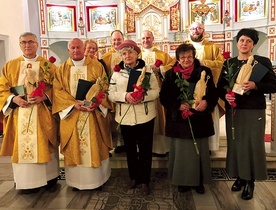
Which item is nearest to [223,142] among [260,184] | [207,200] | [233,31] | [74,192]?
[260,184]

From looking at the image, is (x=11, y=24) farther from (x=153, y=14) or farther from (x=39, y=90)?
(x=153, y=14)

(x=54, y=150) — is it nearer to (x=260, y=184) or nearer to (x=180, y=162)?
(x=180, y=162)

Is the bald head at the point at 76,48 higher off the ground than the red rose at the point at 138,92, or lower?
higher

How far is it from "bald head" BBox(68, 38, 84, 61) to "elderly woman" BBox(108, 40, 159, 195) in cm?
40

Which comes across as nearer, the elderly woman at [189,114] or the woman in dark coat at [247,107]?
the woman in dark coat at [247,107]

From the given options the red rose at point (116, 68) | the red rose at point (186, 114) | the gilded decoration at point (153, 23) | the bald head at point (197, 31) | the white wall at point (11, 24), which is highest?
the gilded decoration at point (153, 23)

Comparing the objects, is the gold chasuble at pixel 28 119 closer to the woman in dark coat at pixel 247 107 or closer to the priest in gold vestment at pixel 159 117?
the priest in gold vestment at pixel 159 117

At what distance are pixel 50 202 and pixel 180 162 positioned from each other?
1333 millimetres

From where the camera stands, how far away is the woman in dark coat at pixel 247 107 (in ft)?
7.84

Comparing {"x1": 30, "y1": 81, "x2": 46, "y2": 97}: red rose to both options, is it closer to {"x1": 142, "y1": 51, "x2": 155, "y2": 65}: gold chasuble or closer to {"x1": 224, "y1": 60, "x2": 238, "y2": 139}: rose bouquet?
{"x1": 142, "y1": 51, "x2": 155, "y2": 65}: gold chasuble

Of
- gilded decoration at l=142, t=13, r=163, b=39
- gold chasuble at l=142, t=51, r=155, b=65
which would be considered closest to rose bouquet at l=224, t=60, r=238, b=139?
gold chasuble at l=142, t=51, r=155, b=65

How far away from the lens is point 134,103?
2.54 m

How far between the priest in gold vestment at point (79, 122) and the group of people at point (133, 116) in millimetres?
10

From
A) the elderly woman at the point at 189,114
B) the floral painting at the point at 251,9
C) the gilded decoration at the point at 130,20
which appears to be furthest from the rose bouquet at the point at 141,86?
the floral painting at the point at 251,9
